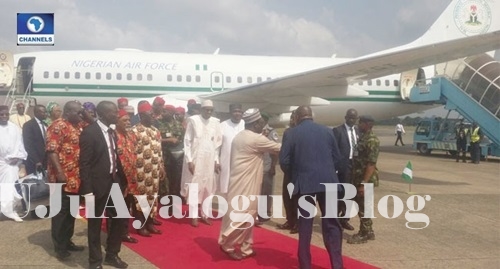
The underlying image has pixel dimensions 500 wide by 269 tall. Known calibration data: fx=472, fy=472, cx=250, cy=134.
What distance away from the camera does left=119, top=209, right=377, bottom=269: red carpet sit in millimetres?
5148

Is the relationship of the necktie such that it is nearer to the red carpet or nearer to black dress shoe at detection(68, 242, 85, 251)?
the red carpet

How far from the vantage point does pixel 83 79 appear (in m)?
15.4

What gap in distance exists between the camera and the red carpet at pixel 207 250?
5148 mm

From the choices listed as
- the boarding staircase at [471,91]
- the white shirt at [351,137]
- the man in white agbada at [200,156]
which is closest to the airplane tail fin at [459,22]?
the boarding staircase at [471,91]

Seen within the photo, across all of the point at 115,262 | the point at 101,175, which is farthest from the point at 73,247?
the point at 101,175

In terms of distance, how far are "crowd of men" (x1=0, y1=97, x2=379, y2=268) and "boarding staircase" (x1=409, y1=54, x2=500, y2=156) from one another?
36.0ft

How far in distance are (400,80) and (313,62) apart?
145 inches

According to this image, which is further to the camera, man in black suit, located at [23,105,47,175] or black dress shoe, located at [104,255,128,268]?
man in black suit, located at [23,105,47,175]

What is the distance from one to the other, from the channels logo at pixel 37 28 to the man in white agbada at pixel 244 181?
925 centimetres

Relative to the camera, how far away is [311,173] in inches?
185

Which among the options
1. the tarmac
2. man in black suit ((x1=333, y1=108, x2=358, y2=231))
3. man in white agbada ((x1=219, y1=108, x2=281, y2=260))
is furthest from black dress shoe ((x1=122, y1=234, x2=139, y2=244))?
man in black suit ((x1=333, y1=108, x2=358, y2=231))

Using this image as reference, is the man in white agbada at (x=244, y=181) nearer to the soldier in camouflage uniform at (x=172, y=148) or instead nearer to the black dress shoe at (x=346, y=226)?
the black dress shoe at (x=346, y=226)

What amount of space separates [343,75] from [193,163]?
676 cm

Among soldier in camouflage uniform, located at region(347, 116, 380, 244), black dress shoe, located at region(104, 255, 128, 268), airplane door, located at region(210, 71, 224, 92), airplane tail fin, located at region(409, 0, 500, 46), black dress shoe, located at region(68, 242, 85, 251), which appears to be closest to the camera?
black dress shoe, located at region(104, 255, 128, 268)
